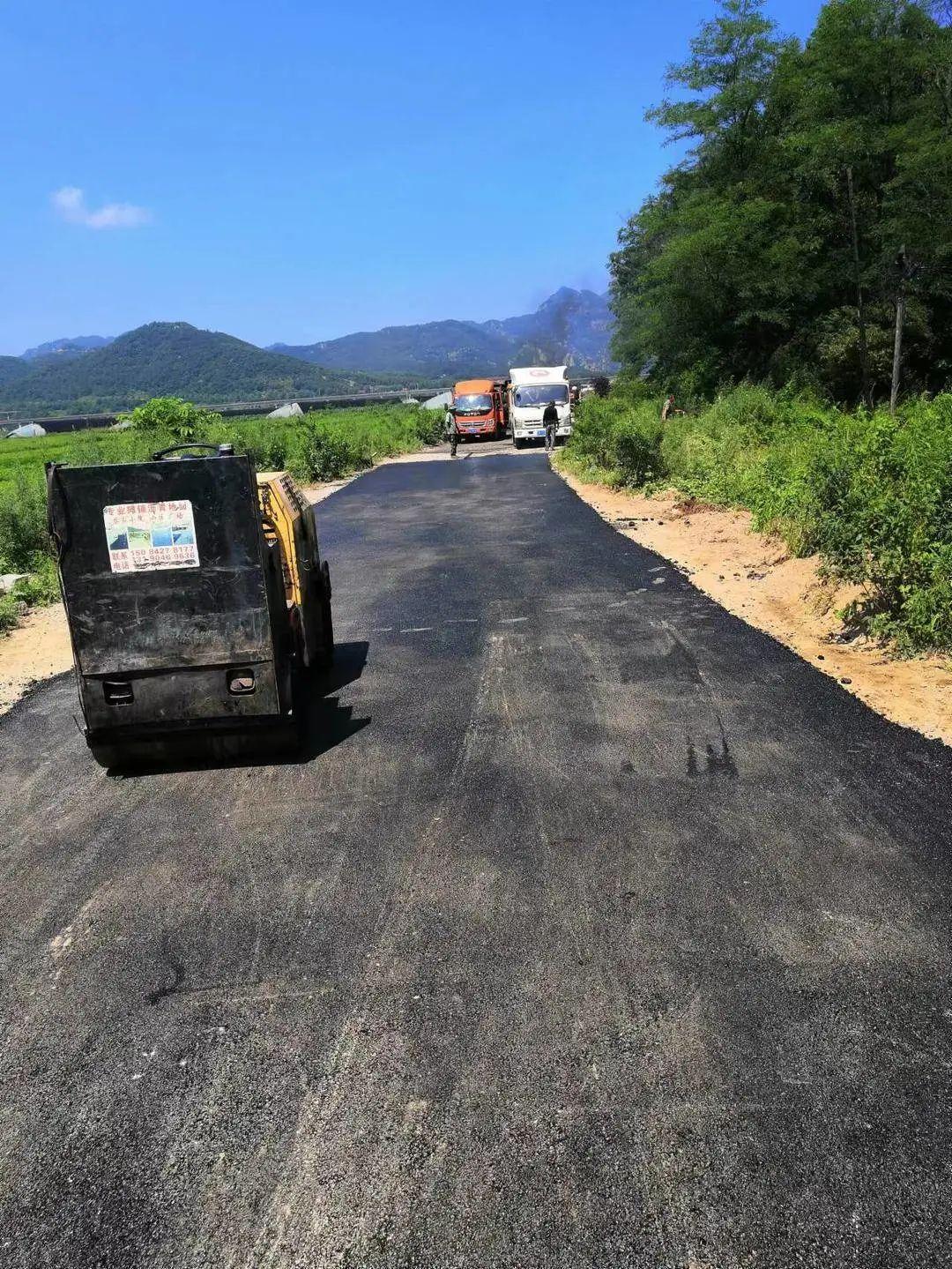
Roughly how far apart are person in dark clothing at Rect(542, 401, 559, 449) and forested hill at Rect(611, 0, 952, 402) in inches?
219

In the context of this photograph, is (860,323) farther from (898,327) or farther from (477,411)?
(477,411)

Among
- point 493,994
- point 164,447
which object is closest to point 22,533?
point 164,447

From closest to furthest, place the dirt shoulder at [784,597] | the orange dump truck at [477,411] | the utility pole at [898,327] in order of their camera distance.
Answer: the dirt shoulder at [784,597] < the utility pole at [898,327] < the orange dump truck at [477,411]

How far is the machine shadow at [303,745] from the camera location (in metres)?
6.30

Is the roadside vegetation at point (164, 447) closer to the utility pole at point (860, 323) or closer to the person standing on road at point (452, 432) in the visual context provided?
the person standing on road at point (452, 432)

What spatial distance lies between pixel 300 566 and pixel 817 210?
114 ft

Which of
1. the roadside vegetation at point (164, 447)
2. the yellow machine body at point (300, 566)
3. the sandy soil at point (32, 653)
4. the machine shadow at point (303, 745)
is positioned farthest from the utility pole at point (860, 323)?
the machine shadow at point (303, 745)

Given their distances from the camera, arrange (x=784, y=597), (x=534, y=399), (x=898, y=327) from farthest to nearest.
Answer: (x=534, y=399) → (x=898, y=327) → (x=784, y=597)

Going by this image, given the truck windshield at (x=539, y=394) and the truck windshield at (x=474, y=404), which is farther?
the truck windshield at (x=474, y=404)

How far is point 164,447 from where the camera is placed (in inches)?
797

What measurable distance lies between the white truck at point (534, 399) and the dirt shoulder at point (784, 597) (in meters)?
18.8

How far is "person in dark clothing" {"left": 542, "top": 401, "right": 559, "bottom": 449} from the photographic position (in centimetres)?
3431

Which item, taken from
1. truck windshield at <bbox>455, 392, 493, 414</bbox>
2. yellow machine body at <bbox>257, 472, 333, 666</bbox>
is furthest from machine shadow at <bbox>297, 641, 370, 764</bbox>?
truck windshield at <bbox>455, 392, 493, 414</bbox>

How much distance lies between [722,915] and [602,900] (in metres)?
0.56
